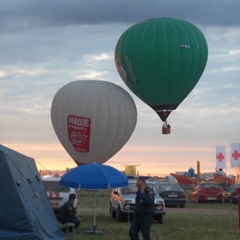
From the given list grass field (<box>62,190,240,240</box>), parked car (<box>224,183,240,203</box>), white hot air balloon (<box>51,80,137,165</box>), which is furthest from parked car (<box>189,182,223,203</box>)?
grass field (<box>62,190,240,240</box>)

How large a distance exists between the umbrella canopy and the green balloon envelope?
50.9 feet

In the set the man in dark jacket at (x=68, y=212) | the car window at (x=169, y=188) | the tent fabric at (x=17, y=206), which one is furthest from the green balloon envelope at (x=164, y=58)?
the tent fabric at (x=17, y=206)

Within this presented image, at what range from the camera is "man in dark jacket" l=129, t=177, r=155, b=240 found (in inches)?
635

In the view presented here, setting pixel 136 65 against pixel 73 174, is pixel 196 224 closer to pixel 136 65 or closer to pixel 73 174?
pixel 73 174

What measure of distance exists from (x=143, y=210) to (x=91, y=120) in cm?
1882

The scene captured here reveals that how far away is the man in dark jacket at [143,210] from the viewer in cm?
1614

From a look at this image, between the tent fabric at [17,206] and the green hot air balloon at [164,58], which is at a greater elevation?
the green hot air balloon at [164,58]

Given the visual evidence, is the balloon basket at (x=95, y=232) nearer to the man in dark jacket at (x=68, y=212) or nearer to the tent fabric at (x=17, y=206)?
the man in dark jacket at (x=68, y=212)

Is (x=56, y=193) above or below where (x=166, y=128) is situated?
below

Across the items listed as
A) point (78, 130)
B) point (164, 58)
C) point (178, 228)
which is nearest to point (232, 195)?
point (164, 58)

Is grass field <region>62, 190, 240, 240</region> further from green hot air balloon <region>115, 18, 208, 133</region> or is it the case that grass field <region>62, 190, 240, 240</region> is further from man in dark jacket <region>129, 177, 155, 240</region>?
green hot air balloon <region>115, 18, 208, 133</region>

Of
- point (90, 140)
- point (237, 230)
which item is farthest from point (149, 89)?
point (237, 230)

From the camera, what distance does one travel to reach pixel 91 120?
3491 cm

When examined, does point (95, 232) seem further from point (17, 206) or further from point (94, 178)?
point (17, 206)
